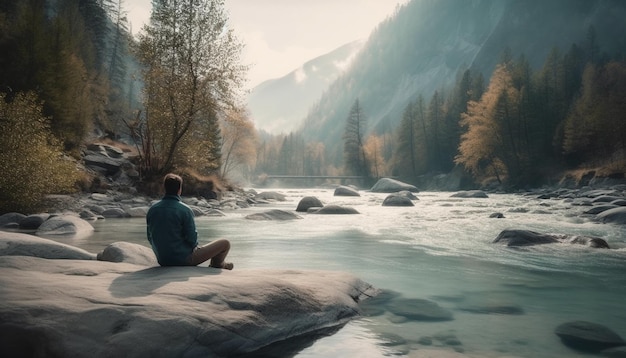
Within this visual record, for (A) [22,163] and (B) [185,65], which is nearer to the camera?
(A) [22,163]

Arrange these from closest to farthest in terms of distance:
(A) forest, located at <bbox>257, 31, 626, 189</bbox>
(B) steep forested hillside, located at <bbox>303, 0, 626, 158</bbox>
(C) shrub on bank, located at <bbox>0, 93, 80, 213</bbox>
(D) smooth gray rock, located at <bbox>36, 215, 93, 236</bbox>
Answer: (D) smooth gray rock, located at <bbox>36, 215, 93, 236</bbox>, (C) shrub on bank, located at <bbox>0, 93, 80, 213</bbox>, (A) forest, located at <bbox>257, 31, 626, 189</bbox>, (B) steep forested hillside, located at <bbox>303, 0, 626, 158</bbox>

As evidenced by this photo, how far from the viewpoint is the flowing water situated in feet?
14.9

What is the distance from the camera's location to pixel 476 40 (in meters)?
169

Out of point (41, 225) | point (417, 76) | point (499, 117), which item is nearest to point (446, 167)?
point (499, 117)

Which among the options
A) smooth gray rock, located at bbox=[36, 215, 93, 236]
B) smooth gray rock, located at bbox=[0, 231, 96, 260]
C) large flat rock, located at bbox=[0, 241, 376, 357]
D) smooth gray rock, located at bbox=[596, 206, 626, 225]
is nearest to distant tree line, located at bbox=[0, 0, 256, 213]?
smooth gray rock, located at bbox=[36, 215, 93, 236]

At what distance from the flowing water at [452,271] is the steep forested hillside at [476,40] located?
278ft

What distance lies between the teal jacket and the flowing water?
2.16m

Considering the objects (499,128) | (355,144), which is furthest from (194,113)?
(355,144)

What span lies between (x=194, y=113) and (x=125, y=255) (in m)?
18.8

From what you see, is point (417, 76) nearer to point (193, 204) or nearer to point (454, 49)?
point (454, 49)

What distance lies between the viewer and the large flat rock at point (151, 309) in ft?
11.3

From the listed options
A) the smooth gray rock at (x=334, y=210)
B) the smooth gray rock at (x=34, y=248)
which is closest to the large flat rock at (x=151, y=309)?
the smooth gray rock at (x=34, y=248)

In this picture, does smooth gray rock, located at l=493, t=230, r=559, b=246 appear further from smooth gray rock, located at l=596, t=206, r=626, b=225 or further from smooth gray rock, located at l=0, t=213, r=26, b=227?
smooth gray rock, located at l=0, t=213, r=26, b=227

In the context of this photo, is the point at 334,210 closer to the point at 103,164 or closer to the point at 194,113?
the point at 194,113
